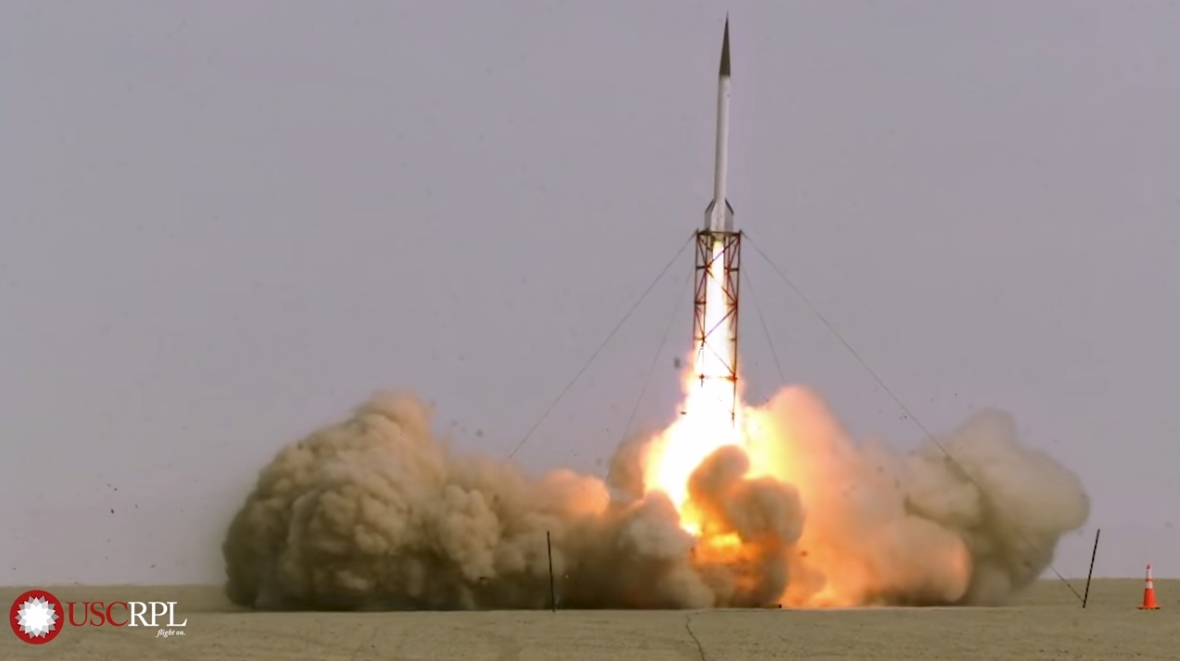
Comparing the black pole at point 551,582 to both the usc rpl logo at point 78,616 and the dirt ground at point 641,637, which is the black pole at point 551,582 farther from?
the usc rpl logo at point 78,616

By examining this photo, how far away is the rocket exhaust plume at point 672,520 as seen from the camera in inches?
1651

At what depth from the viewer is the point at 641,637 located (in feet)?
112

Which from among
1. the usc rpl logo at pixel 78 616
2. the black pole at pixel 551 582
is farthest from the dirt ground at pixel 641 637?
the black pole at pixel 551 582

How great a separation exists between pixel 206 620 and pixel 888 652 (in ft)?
37.3

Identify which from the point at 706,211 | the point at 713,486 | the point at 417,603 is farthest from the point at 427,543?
the point at 706,211

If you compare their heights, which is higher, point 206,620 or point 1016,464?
point 1016,464

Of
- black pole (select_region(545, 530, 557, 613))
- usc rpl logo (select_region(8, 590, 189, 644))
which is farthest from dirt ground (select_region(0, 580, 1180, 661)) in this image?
black pole (select_region(545, 530, 557, 613))

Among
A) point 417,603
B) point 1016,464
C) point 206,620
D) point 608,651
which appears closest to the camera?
point 608,651

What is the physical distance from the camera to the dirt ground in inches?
1272

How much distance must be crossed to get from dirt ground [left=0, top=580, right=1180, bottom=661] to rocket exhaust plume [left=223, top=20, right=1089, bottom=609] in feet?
9.61

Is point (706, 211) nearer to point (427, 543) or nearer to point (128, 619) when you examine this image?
point (427, 543)

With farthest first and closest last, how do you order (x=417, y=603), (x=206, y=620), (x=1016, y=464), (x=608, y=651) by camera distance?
(x=1016, y=464) → (x=417, y=603) → (x=206, y=620) → (x=608, y=651)

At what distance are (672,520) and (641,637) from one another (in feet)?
26.5

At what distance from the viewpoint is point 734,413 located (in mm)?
44625
